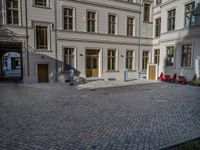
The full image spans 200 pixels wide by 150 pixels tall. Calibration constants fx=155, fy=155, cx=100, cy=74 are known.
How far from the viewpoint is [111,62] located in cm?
1850

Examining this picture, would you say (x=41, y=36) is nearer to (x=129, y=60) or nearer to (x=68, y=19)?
(x=68, y=19)

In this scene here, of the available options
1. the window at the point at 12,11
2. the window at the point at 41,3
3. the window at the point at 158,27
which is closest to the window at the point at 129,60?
the window at the point at 158,27

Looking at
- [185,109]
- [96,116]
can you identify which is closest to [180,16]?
[185,109]

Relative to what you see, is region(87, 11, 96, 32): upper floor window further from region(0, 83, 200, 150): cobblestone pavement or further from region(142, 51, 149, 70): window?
region(0, 83, 200, 150): cobblestone pavement

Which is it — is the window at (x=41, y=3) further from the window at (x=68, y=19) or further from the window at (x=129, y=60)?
the window at (x=129, y=60)

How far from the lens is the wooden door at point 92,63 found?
17.3 m

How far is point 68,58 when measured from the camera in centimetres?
1616

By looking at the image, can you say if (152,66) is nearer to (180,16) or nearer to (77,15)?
(180,16)

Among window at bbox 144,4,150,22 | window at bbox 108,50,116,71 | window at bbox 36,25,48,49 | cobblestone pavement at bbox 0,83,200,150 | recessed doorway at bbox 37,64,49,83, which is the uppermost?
window at bbox 144,4,150,22

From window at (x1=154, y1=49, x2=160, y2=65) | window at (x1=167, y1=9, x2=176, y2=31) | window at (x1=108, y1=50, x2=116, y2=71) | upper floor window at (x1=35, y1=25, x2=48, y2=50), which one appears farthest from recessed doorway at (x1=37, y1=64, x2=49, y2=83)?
window at (x1=167, y1=9, x2=176, y2=31)

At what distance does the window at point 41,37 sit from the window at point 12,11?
1916 mm

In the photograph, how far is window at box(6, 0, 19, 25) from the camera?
535 inches

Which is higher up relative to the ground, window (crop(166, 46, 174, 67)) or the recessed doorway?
window (crop(166, 46, 174, 67))

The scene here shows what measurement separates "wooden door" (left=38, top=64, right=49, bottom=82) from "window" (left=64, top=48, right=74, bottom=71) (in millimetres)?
1917
